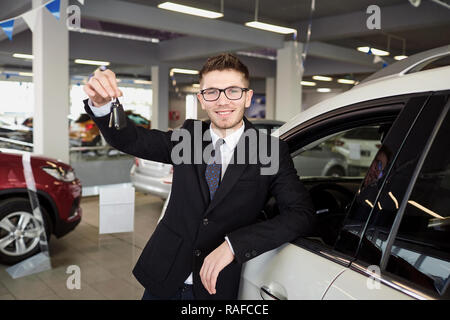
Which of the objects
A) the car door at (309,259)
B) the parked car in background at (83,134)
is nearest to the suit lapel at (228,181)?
the car door at (309,259)

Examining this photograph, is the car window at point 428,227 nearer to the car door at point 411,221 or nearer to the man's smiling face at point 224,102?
the car door at point 411,221

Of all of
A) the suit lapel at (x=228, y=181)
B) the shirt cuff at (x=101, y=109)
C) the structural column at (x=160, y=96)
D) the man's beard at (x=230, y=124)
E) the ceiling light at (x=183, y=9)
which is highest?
the ceiling light at (x=183, y=9)

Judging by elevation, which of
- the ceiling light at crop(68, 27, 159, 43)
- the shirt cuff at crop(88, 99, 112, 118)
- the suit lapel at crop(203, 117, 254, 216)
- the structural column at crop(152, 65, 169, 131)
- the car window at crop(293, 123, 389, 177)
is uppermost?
the ceiling light at crop(68, 27, 159, 43)

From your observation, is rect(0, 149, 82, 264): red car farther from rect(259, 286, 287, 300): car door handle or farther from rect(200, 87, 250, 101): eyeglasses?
rect(259, 286, 287, 300): car door handle

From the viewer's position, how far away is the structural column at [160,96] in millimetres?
13570

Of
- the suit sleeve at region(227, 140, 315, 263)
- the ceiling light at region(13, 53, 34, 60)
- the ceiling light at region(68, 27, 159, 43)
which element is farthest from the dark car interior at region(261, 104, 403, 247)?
the ceiling light at region(68, 27, 159, 43)

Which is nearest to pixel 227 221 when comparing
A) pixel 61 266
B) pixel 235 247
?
pixel 235 247

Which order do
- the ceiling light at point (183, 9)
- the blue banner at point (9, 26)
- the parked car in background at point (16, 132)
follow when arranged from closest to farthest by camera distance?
the parked car in background at point (16, 132), the blue banner at point (9, 26), the ceiling light at point (183, 9)

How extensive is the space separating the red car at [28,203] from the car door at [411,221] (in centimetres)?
351

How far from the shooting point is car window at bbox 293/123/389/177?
7379 mm

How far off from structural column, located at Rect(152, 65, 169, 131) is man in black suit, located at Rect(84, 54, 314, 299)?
12.3m

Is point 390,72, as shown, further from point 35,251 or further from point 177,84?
point 177,84
